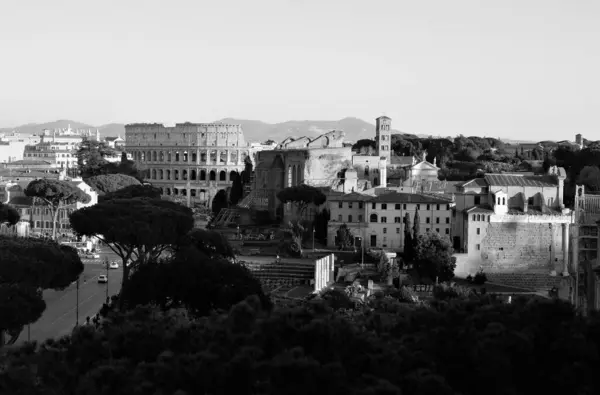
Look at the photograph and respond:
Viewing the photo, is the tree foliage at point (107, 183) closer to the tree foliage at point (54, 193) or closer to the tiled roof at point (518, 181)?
the tree foliage at point (54, 193)

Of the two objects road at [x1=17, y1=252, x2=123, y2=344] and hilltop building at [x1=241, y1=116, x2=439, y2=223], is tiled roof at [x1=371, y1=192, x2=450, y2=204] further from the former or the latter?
road at [x1=17, y1=252, x2=123, y2=344]

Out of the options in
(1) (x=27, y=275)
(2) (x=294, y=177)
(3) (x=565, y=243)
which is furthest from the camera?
(2) (x=294, y=177)

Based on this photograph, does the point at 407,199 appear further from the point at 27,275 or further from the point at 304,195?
the point at 27,275

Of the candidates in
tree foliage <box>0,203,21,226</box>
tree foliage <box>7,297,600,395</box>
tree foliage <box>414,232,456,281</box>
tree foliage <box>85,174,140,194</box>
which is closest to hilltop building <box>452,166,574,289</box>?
tree foliage <box>414,232,456,281</box>

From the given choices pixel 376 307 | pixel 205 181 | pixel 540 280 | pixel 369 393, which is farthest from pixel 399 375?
pixel 205 181

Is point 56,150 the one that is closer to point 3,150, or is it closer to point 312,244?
point 3,150

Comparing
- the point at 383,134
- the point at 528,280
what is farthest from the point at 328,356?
the point at 383,134

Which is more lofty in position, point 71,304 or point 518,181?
point 518,181

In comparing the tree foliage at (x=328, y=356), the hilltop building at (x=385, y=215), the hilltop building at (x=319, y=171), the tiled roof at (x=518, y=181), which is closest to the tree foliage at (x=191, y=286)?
the tree foliage at (x=328, y=356)
